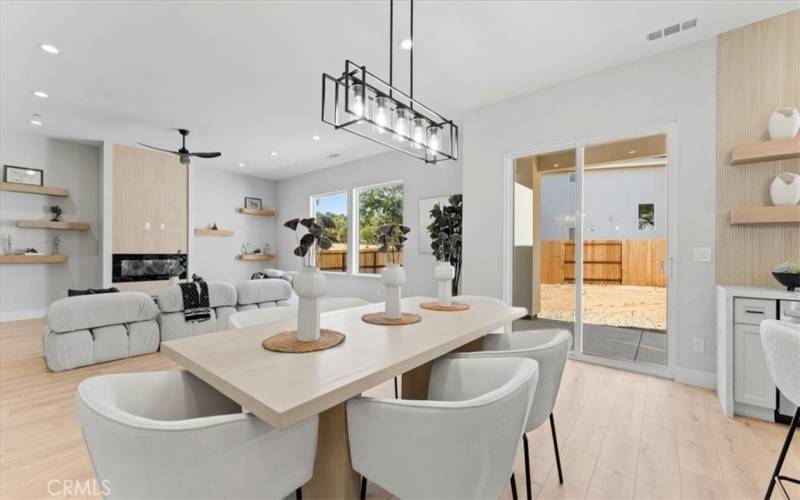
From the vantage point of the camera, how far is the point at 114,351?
3.40 meters

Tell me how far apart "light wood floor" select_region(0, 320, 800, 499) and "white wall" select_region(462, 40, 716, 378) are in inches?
28.1

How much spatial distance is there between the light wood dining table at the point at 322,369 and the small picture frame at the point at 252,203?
7.34m

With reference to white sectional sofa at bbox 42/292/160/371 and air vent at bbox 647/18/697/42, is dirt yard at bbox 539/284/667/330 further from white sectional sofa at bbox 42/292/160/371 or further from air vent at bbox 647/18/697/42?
white sectional sofa at bbox 42/292/160/371

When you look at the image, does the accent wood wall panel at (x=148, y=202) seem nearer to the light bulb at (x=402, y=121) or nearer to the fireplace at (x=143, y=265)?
the fireplace at (x=143, y=265)

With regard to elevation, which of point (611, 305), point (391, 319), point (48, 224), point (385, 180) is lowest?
point (611, 305)

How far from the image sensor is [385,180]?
20.8 ft

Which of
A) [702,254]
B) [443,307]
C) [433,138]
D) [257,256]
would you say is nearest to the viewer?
[443,307]

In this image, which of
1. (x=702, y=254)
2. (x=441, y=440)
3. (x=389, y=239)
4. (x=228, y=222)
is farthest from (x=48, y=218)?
(x=702, y=254)

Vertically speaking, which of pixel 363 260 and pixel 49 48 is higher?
pixel 49 48

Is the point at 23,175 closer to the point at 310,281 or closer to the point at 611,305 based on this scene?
the point at 310,281

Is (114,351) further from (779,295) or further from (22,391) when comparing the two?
(779,295)

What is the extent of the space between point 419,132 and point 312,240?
1276 millimetres

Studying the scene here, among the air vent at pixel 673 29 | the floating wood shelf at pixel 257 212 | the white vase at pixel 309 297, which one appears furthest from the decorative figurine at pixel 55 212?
the air vent at pixel 673 29

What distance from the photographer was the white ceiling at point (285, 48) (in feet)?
8.36
